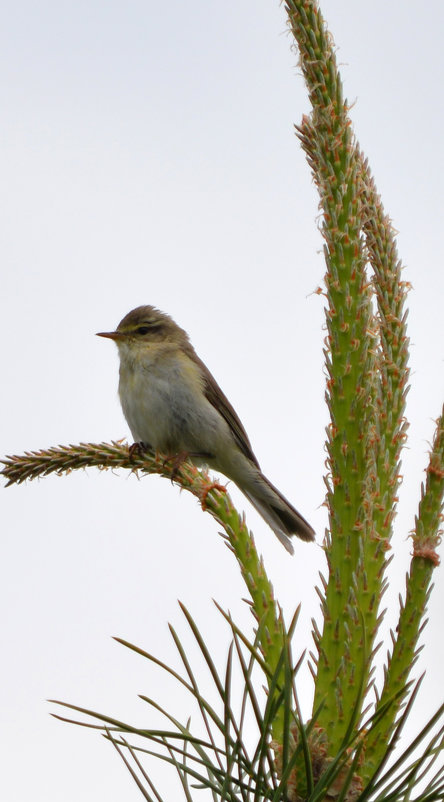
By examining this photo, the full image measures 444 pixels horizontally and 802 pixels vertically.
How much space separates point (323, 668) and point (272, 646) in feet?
0.37

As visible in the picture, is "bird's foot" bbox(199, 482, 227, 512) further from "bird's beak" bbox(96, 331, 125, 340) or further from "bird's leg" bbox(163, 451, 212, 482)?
"bird's beak" bbox(96, 331, 125, 340)

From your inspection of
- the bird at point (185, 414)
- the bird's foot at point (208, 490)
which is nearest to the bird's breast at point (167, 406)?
the bird at point (185, 414)

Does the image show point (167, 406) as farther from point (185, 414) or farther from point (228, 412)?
point (228, 412)

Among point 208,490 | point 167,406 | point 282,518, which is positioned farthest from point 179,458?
point 167,406

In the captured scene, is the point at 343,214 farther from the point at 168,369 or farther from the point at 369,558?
the point at 168,369

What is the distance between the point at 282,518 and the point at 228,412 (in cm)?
109

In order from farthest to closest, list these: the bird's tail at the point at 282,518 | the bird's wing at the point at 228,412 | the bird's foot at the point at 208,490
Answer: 1. the bird's wing at the point at 228,412
2. the bird's tail at the point at 282,518
3. the bird's foot at the point at 208,490

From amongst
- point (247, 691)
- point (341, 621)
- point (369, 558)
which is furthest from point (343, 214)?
point (247, 691)

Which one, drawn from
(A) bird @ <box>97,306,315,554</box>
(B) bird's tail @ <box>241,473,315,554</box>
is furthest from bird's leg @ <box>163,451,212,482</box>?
(B) bird's tail @ <box>241,473,315,554</box>

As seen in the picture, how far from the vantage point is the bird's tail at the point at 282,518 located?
17.4 ft

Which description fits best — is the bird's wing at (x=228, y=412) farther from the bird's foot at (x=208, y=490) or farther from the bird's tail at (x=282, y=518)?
the bird's foot at (x=208, y=490)

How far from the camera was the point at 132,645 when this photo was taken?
151cm

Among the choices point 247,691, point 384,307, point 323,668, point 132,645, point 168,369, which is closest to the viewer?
point 132,645

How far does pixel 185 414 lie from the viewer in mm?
5809
